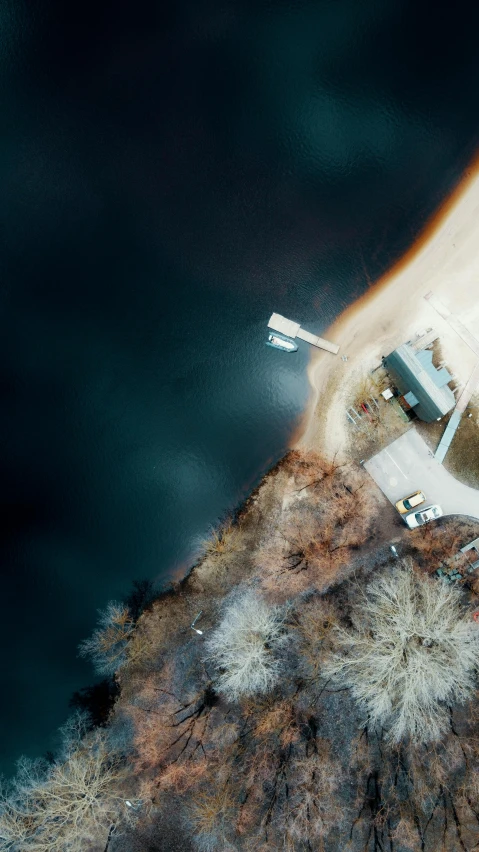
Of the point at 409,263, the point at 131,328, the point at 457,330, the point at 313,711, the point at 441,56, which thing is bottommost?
the point at 313,711

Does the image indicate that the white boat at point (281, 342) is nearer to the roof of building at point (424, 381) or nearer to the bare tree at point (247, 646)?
the roof of building at point (424, 381)

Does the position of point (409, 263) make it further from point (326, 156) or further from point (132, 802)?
point (132, 802)

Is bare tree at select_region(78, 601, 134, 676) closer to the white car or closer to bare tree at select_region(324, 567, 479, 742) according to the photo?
bare tree at select_region(324, 567, 479, 742)

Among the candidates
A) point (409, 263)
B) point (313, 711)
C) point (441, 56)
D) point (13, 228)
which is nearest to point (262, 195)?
point (409, 263)

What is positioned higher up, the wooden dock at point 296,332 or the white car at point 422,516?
the wooden dock at point 296,332

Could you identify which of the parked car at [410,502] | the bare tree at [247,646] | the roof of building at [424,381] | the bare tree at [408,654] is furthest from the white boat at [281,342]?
the bare tree at [247,646]

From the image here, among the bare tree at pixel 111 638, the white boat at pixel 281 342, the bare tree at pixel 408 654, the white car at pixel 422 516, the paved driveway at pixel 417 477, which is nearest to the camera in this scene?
the bare tree at pixel 408 654

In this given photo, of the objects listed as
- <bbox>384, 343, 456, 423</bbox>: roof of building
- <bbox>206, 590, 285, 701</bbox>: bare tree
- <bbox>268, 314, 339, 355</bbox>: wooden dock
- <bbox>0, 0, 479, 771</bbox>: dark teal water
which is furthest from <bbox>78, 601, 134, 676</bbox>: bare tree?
<bbox>384, 343, 456, 423</bbox>: roof of building
